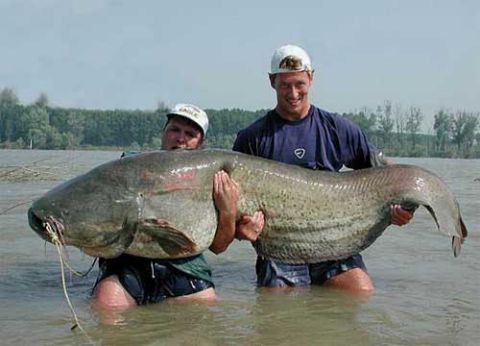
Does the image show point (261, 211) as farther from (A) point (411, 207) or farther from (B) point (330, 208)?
(A) point (411, 207)

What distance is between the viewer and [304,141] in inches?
212

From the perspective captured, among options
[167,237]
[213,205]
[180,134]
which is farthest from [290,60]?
[167,237]

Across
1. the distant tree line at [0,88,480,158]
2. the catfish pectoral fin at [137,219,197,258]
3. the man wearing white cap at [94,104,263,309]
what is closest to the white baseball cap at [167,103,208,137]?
the man wearing white cap at [94,104,263,309]

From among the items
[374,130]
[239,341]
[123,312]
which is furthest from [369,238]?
[374,130]

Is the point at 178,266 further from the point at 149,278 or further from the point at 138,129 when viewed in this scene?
the point at 138,129

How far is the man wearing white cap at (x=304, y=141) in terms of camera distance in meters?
5.25

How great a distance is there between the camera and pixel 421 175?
5023mm

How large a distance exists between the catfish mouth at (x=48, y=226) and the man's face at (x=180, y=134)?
1.23 metres

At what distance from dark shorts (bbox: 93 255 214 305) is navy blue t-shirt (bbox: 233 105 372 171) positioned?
3.97ft

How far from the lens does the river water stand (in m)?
4.03

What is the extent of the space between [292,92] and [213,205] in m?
1.21

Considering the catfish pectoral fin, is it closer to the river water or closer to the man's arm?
the man's arm

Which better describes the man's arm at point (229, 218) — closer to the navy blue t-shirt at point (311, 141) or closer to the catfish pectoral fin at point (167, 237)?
the catfish pectoral fin at point (167, 237)

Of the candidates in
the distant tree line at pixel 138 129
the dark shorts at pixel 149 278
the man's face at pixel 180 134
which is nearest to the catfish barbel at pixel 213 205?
the dark shorts at pixel 149 278
